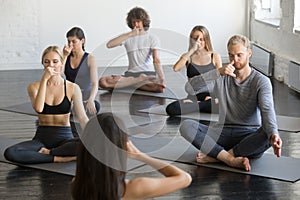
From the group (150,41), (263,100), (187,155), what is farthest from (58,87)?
(150,41)

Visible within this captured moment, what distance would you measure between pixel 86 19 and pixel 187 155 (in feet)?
14.6

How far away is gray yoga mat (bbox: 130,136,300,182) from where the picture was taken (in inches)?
148

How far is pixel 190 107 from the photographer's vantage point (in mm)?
5473

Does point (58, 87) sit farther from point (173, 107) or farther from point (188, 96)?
point (188, 96)

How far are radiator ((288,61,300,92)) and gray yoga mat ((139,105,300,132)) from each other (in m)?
1.13

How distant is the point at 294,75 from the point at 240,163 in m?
2.78

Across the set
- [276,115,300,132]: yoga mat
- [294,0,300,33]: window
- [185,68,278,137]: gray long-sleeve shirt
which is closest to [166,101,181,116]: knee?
[276,115,300,132]: yoga mat

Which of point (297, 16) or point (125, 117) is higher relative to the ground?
point (297, 16)

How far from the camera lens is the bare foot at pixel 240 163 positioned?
12.6 ft

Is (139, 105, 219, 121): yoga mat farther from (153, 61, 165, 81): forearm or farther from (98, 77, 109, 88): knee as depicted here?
(98, 77, 109, 88): knee

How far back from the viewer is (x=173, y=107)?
5402mm

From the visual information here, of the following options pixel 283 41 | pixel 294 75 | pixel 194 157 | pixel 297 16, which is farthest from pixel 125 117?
pixel 283 41

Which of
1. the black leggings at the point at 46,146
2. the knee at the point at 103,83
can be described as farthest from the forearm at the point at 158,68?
the black leggings at the point at 46,146

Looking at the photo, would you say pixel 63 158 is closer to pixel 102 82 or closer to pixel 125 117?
pixel 125 117
